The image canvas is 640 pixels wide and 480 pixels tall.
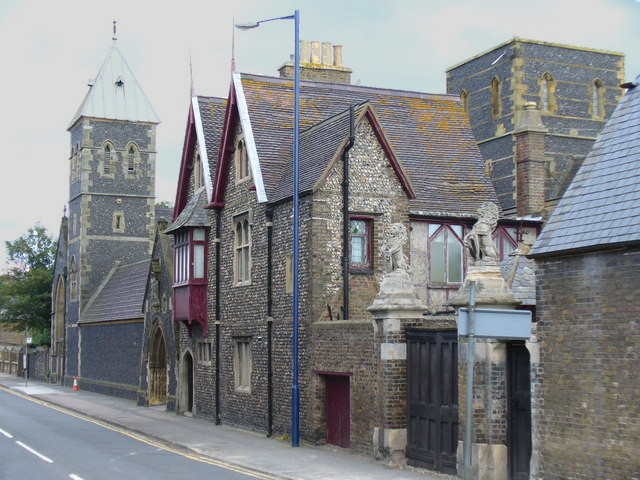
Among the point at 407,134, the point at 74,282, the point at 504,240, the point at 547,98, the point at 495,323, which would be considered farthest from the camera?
the point at 74,282

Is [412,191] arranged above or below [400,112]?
below

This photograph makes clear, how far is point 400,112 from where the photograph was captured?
29391 mm

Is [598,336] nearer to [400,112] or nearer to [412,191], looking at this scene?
[412,191]

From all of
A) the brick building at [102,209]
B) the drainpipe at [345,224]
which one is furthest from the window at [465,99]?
the brick building at [102,209]

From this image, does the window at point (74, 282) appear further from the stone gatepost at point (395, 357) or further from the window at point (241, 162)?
the stone gatepost at point (395, 357)

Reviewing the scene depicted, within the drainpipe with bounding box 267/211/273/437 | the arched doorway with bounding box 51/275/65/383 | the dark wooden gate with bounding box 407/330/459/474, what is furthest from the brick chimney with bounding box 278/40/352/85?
the arched doorway with bounding box 51/275/65/383

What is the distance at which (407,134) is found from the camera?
28422 mm

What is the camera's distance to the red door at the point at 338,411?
21969 mm

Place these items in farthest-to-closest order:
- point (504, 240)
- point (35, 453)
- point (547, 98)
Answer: point (547, 98)
point (504, 240)
point (35, 453)

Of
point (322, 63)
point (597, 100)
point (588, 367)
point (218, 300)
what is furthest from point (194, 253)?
point (597, 100)

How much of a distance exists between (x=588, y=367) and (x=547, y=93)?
25641 mm

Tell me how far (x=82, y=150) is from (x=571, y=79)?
32.5 meters

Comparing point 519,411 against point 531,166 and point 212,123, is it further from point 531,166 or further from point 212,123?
point 212,123

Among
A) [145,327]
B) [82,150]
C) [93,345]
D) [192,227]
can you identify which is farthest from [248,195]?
[82,150]
